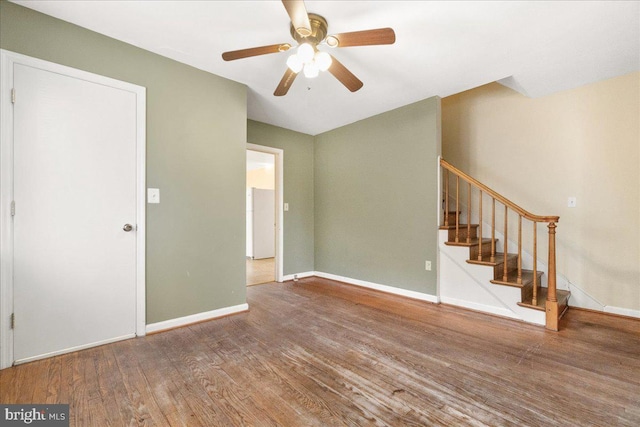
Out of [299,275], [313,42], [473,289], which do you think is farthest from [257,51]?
[299,275]

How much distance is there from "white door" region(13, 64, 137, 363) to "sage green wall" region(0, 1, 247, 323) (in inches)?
7.0

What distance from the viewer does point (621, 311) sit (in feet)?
9.25

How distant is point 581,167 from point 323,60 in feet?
10.4

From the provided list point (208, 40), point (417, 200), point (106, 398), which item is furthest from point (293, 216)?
point (106, 398)

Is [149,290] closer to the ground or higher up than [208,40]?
closer to the ground

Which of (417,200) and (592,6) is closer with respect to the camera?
(592,6)

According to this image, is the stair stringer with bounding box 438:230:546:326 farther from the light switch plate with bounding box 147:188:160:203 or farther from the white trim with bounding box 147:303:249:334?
the light switch plate with bounding box 147:188:160:203

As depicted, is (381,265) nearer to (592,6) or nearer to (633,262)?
(633,262)

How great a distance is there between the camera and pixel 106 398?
1549 millimetres

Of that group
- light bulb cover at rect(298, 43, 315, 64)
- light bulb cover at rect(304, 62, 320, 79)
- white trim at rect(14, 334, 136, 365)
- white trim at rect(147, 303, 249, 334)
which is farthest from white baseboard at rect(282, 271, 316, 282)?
light bulb cover at rect(298, 43, 315, 64)

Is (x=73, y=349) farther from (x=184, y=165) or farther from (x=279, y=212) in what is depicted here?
(x=279, y=212)

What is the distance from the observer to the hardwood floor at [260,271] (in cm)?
442

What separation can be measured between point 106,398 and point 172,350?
574 mm

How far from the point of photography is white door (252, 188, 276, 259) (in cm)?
673
